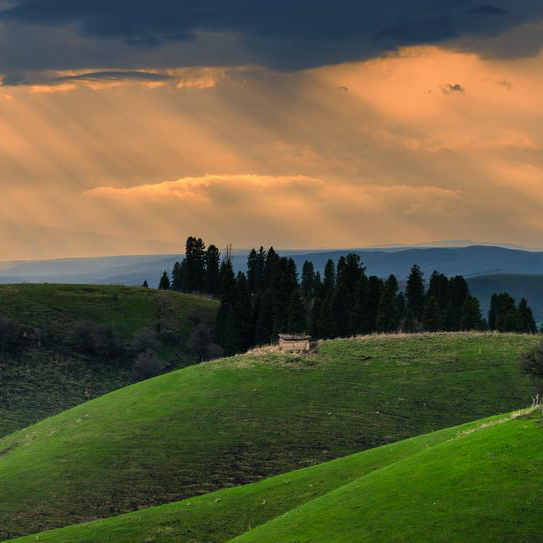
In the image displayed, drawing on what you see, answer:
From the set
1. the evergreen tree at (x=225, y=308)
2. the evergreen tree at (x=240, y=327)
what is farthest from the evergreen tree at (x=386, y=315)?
the evergreen tree at (x=225, y=308)

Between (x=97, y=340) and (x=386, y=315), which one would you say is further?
(x=97, y=340)

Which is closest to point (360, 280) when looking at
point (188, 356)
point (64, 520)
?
point (188, 356)

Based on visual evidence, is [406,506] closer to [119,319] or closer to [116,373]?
[116,373]

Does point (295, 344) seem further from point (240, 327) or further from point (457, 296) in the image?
point (457, 296)

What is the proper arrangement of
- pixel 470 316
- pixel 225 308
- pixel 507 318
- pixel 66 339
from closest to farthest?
pixel 66 339 → pixel 470 316 → pixel 225 308 → pixel 507 318

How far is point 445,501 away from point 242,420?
40309mm

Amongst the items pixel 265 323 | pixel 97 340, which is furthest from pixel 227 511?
pixel 97 340

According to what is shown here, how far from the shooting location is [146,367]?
129 m

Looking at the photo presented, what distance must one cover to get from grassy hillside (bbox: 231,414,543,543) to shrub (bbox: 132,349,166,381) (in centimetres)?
9441

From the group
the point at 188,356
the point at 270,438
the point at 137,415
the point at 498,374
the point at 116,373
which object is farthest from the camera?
the point at 188,356

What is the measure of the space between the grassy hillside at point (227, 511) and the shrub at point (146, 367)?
81572 mm

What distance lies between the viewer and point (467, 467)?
32.7 meters

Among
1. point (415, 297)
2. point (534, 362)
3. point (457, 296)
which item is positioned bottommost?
point (534, 362)

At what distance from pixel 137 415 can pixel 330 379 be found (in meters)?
17.7
